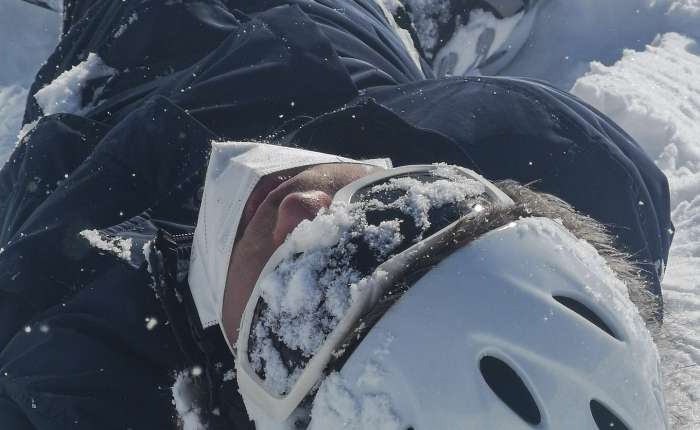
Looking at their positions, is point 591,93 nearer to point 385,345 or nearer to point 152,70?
point 152,70

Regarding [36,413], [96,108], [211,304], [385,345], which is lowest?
[36,413]

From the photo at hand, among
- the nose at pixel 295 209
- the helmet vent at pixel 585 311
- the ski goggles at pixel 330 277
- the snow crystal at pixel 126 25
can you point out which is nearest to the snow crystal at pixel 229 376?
the ski goggles at pixel 330 277

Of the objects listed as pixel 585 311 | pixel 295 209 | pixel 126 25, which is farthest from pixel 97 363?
pixel 126 25

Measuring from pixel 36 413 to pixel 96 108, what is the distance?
0.96 m

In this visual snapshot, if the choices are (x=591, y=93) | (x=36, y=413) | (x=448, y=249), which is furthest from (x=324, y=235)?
(x=591, y=93)

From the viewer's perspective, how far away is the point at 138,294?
1.31 meters

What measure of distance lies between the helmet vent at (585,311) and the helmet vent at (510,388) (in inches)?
5.6

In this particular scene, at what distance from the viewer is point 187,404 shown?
44.4 inches

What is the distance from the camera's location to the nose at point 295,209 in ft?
3.37

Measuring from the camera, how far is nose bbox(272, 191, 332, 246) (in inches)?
40.4

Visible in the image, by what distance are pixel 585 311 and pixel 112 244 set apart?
37.8 inches

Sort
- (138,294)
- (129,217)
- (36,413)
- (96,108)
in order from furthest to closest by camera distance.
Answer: (96,108) → (129,217) → (138,294) → (36,413)

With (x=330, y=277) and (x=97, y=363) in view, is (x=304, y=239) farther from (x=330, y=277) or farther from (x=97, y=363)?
(x=97, y=363)

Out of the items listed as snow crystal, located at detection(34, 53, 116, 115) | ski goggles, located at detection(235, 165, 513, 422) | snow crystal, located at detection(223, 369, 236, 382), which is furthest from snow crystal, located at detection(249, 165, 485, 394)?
snow crystal, located at detection(34, 53, 116, 115)
